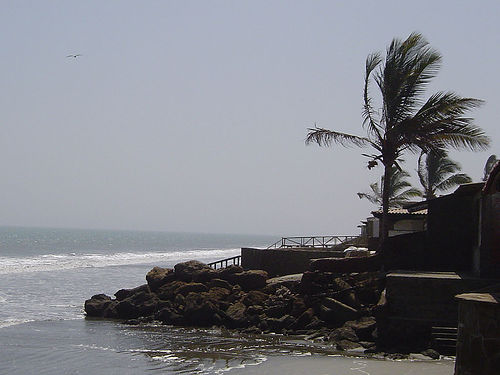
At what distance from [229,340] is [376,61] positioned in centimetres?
1129

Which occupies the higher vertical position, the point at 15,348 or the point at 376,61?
the point at 376,61

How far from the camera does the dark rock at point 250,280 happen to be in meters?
26.8

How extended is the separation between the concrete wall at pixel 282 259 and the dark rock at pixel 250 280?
3531mm

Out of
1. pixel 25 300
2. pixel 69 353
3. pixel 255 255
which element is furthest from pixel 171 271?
pixel 69 353

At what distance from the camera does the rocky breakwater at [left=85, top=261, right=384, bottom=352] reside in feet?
68.3

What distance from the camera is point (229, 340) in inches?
824

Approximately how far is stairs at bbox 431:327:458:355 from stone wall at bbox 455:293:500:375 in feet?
16.9

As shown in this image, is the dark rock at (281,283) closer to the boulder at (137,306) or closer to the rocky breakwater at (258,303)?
the rocky breakwater at (258,303)

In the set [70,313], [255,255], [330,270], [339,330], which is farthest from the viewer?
[255,255]

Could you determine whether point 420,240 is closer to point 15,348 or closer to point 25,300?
point 15,348

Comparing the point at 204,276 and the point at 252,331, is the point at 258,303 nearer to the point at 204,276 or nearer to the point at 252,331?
the point at 252,331

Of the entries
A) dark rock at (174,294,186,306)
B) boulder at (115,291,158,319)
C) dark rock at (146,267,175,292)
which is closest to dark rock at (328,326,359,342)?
dark rock at (174,294,186,306)

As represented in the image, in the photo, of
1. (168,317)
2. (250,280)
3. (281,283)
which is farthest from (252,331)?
(250,280)

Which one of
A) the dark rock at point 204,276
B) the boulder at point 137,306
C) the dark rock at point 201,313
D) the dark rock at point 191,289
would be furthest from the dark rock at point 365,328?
the dark rock at point 204,276
